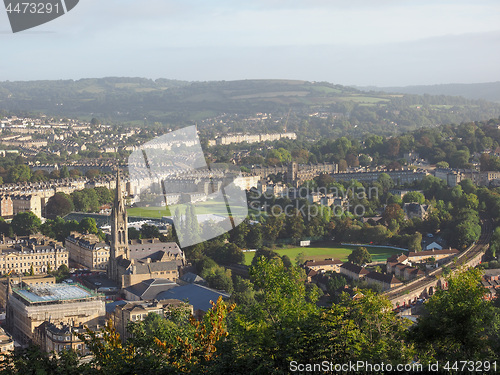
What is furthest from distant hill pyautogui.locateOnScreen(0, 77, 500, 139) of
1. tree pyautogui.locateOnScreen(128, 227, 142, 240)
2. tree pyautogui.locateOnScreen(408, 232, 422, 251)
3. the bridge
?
the bridge

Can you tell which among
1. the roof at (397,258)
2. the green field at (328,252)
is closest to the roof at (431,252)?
the roof at (397,258)

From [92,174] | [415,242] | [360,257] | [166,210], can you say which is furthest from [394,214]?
[92,174]

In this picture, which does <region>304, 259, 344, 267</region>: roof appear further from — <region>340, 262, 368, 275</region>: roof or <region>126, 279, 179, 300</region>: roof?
<region>126, 279, 179, 300</region>: roof

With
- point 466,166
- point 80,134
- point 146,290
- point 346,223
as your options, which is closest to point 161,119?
point 80,134

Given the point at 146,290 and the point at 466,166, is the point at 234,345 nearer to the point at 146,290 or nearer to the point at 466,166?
the point at 146,290

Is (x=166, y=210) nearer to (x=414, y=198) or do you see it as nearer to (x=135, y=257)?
(x=414, y=198)

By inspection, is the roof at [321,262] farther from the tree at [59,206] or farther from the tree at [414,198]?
the tree at [59,206]

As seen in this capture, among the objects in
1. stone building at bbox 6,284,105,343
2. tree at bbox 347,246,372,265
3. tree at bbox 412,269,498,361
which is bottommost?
tree at bbox 347,246,372,265
